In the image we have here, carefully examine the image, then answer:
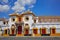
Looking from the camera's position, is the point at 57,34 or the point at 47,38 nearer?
the point at 47,38

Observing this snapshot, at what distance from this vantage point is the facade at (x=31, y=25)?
13617 millimetres

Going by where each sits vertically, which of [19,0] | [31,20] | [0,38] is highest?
[19,0]

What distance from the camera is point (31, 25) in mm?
14438

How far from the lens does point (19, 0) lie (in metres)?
14.4

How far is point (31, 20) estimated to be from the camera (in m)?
14.5

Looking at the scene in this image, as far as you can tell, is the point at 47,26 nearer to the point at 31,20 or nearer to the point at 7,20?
the point at 31,20

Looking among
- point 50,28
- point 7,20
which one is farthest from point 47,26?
point 7,20

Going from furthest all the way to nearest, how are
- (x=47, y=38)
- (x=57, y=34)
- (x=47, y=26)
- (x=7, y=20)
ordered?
(x=7, y=20)
(x=47, y=26)
(x=57, y=34)
(x=47, y=38)

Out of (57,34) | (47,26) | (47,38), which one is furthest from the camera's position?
(47,26)

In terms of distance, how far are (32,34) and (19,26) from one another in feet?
5.96

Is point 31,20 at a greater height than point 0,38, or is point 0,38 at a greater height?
point 31,20

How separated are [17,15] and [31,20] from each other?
1066mm

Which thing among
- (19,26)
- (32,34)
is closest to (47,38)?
(32,34)

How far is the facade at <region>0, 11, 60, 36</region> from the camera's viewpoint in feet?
44.7
